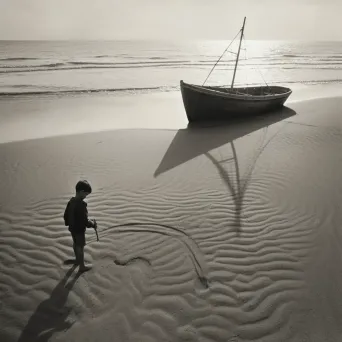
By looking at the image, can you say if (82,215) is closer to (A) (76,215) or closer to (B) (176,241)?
(A) (76,215)

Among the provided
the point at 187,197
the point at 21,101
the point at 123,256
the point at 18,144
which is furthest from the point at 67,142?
the point at 21,101

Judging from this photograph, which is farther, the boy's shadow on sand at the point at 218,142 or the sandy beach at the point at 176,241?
the boy's shadow on sand at the point at 218,142

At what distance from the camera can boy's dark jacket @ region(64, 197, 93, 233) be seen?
496cm

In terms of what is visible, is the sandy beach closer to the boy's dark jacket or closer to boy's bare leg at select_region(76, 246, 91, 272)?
boy's bare leg at select_region(76, 246, 91, 272)

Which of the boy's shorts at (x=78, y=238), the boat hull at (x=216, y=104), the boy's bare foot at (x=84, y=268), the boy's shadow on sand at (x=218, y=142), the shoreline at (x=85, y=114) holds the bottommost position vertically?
the boy's bare foot at (x=84, y=268)

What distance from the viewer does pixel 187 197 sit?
27.1 ft

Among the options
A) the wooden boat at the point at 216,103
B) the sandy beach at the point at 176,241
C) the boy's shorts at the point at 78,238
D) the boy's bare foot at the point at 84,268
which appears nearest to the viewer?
the sandy beach at the point at 176,241

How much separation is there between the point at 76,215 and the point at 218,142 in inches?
362

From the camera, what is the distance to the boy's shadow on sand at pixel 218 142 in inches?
354

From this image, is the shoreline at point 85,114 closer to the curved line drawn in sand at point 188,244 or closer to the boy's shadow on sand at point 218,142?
the boy's shadow on sand at point 218,142

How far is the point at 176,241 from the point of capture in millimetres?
6324

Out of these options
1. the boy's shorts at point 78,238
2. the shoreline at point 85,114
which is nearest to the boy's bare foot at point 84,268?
the boy's shorts at point 78,238

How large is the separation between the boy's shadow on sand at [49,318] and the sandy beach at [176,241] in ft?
0.06

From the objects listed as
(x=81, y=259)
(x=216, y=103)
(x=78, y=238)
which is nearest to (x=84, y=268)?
(x=81, y=259)
